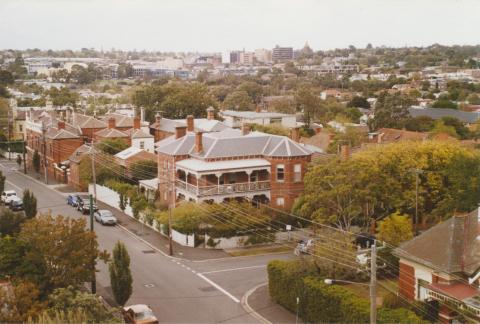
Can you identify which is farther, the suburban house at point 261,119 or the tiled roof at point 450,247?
the suburban house at point 261,119

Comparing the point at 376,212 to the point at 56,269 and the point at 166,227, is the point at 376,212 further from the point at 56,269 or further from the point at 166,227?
the point at 56,269

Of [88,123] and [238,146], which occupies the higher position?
[238,146]

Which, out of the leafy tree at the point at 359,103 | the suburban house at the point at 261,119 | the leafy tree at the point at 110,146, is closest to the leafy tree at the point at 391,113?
the suburban house at the point at 261,119

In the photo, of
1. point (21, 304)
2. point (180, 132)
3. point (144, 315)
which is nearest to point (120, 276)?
point (144, 315)

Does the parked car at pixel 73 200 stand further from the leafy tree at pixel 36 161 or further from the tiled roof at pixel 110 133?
the leafy tree at pixel 36 161

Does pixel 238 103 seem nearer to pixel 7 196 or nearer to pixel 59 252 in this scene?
pixel 7 196

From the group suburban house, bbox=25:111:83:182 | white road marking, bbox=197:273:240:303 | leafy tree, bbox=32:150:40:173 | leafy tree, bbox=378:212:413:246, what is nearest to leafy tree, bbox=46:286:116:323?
white road marking, bbox=197:273:240:303

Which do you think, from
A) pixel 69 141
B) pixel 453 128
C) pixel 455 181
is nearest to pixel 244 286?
pixel 455 181

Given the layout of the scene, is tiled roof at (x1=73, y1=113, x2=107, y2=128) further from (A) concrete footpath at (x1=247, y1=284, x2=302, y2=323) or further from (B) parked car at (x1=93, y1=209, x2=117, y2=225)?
(A) concrete footpath at (x1=247, y1=284, x2=302, y2=323)
